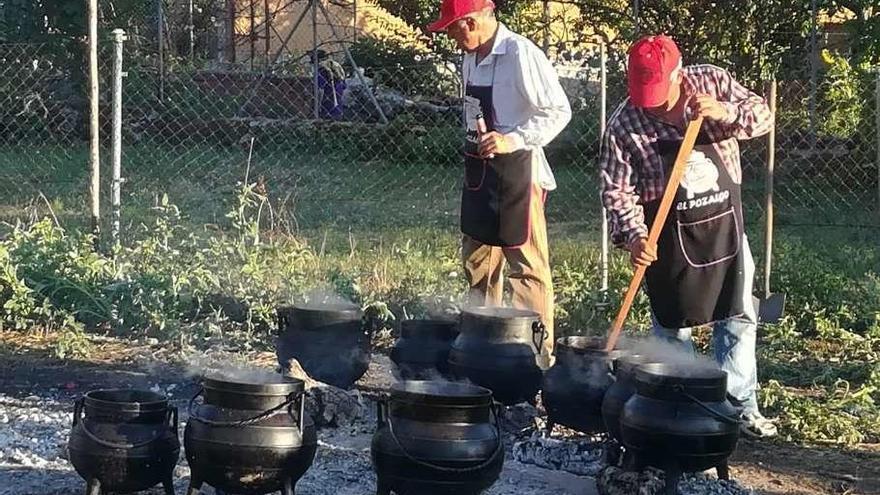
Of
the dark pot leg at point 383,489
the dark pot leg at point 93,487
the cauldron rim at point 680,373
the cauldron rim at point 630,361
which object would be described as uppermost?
the cauldron rim at point 680,373

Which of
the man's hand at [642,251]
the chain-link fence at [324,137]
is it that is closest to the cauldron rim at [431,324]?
the man's hand at [642,251]

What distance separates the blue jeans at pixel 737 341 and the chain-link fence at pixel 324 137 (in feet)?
13.6

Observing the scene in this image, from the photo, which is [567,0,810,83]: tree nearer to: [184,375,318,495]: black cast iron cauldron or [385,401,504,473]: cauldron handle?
[385,401,504,473]: cauldron handle

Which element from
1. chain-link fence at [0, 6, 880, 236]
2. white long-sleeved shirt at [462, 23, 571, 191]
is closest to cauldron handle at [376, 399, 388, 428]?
white long-sleeved shirt at [462, 23, 571, 191]

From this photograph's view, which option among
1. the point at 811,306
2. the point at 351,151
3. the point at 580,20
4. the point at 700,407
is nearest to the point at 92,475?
the point at 700,407

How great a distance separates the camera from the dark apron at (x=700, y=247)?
4.77 m

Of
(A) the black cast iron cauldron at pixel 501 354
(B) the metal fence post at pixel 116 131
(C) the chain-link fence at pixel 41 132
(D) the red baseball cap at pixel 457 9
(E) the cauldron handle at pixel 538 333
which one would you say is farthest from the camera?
(C) the chain-link fence at pixel 41 132

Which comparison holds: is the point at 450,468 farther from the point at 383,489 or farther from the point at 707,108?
the point at 707,108

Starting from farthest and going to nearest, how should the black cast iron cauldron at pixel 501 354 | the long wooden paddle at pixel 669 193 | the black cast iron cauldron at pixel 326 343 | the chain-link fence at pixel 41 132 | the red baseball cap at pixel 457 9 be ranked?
the chain-link fence at pixel 41 132 < the red baseball cap at pixel 457 9 < the black cast iron cauldron at pixel 326 343 < the black cast iron cauldron at pixel 501 354 < the long wooden paddle at pixel 669 193

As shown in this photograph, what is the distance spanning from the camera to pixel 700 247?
4.84m

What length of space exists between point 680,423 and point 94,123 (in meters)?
4.94

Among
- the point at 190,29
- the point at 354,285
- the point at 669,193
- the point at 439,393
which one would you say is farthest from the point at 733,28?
the point at 190,29

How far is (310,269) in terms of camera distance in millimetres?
7770

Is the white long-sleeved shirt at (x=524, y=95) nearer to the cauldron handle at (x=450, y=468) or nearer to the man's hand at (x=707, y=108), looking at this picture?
the man's hand at (x=707, y=108)
